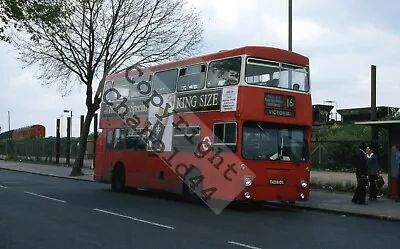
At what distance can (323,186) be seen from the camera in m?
22.6

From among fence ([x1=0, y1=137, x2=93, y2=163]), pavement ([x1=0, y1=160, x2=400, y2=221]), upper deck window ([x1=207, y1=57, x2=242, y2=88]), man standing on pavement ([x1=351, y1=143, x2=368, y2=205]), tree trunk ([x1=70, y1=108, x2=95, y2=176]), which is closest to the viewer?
pavement ([x1=0, y1=160, x2=400, y2=221])

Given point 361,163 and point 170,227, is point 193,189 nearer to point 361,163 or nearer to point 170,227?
point 361,163

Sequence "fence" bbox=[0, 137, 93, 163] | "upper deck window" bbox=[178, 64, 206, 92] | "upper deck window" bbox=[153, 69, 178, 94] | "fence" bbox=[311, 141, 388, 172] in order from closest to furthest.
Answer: "upper deck window" bbox=[178, 64, 206, 92]
"upper deck window" bbox=[153, 69, 178, 94]
"fence" bbox=[311, 141, 388, 172]
"fence" bbox=[0, 137, 93, 163]

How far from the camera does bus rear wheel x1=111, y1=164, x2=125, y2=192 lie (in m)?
21.5

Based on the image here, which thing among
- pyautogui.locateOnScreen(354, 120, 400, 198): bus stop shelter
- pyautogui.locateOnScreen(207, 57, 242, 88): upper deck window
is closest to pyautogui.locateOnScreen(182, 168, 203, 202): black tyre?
pyautogui.locateOnScreen(207, 57, 242, 88): upper deck window

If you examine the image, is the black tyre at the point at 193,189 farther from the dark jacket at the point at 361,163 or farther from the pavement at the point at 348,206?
the dark jacket at the point at 361,163

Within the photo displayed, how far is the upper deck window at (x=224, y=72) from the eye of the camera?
15930 mm

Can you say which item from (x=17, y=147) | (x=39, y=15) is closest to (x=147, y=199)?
(x=39, y=15)

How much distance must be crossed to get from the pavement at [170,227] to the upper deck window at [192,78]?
3.64 meters

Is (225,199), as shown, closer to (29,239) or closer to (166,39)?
(29,239)

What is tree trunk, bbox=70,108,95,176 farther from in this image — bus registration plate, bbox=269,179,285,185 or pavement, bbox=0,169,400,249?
bus registration plate, bbox=269,179,285,185

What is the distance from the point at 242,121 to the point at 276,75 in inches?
71.0

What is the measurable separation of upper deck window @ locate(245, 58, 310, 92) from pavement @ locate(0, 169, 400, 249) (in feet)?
11.9

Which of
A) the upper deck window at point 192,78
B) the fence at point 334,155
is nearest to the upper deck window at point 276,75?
the upper deck window at point 192,78
